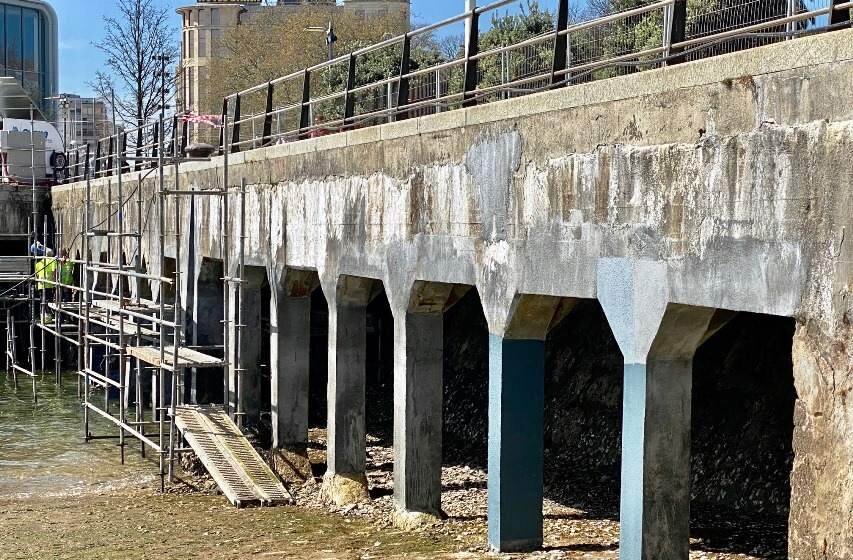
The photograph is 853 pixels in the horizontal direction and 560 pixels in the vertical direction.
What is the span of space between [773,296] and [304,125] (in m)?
10.9

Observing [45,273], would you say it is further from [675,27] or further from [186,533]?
[675,27]

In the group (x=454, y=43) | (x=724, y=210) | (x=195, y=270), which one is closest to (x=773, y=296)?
(x=724, y=210)

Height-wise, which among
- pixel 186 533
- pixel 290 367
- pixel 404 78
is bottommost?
pixel 186 533

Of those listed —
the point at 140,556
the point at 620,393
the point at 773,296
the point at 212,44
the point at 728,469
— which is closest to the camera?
the point at 773,296

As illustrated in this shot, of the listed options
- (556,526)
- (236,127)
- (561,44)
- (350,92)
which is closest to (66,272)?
(236,127)

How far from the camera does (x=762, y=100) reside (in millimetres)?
8531

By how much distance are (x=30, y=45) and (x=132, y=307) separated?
4032cm

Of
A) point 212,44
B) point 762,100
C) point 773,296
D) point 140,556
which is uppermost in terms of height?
point 212,44

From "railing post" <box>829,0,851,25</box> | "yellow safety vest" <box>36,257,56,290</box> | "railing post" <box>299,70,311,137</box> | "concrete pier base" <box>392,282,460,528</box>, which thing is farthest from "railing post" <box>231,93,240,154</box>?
"railing post" <box>829,0,851,25</box>

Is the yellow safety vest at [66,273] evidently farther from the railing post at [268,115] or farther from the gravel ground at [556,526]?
the gravel ground at [556,526]

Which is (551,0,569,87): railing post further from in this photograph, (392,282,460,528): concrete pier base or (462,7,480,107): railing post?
(392,282,460,528): concrete pier base

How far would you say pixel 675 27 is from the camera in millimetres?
9945

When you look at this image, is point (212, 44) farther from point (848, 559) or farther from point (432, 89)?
point (848, 559)

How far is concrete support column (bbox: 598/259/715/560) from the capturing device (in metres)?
9.70
